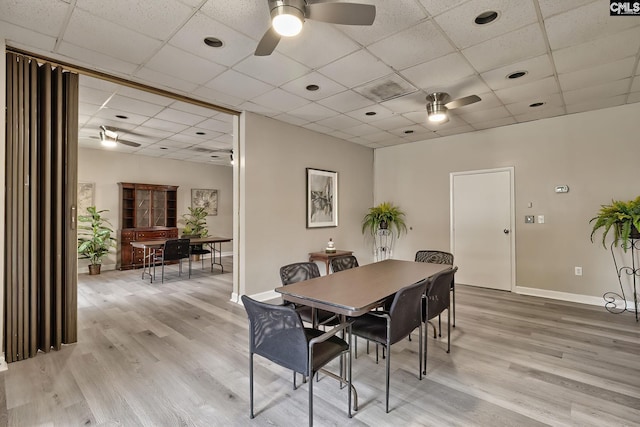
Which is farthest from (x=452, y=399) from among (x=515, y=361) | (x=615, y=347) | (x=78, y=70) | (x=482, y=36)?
(x=78, y=70)

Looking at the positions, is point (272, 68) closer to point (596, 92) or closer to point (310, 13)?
point (310, 13)

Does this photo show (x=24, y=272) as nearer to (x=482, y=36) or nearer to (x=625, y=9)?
(x=482, y=36)

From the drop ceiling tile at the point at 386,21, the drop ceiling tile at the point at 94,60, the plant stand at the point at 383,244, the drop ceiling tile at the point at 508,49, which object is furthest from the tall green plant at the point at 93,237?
the drop ceiling tile at the point at 508,49

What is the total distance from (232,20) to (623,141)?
17.3ft

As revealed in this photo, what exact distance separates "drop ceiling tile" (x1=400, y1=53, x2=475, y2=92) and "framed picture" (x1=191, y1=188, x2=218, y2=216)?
7.19 metres

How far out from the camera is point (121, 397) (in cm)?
227

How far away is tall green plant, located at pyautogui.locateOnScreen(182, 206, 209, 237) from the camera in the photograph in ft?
27.9

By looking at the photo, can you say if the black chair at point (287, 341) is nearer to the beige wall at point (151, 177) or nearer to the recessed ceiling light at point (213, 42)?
the recessed ceiling light at point (213, 42)

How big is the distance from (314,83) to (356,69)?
57cm

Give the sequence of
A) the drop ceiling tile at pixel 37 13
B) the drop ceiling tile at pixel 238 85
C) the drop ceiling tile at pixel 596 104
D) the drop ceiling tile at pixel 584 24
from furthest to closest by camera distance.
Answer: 1. the drop ceiling tile at pixel 596 104
2. the drop ceiling tile at pixel 238 85
3. the drop ceiling tile at pixel 584 24
4. the drop ceiling tile at pixel 37 13

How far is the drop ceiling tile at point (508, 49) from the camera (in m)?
2.65

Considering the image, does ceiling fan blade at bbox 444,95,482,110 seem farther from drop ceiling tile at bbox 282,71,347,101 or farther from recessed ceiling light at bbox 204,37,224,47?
recessed ceiling light at bbox 204,37,224,47

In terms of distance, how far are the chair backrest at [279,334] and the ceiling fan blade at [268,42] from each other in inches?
71.7

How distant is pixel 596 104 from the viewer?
4266 mm
